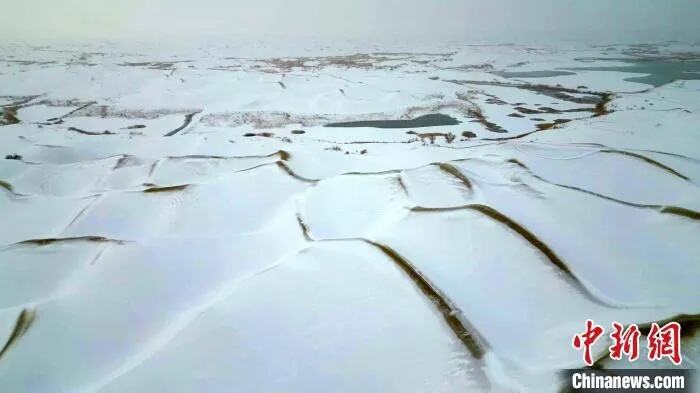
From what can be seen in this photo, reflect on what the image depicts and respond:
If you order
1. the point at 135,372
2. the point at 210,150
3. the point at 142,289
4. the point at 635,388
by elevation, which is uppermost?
the point at 210,150

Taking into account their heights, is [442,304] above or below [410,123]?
below

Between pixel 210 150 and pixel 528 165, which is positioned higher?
pixel 210 150

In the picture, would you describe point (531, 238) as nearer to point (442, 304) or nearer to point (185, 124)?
point (442, 304)

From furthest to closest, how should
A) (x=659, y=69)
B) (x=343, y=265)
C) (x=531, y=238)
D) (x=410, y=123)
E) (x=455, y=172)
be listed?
(x=659, y=69) < (x=410, y=123) < (x=455, y=172) < (x=531, y=238) < (x=343, y=265)

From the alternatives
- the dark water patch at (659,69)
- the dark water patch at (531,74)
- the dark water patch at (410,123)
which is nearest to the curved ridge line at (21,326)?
the dark water patch at (410,123)

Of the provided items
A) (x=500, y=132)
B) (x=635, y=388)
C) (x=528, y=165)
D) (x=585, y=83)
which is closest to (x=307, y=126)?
(x=500, y=132)

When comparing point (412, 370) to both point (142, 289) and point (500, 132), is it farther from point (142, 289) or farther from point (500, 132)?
point (500, 132)

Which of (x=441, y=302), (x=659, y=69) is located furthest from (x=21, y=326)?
(x=659, y=69)
